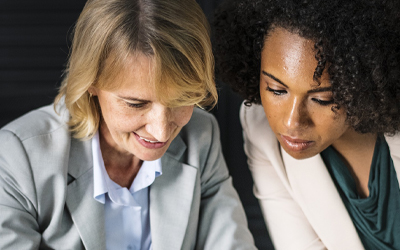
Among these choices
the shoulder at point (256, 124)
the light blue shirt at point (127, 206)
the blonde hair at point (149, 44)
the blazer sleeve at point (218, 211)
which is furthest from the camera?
the shoulder at point (256, 124)

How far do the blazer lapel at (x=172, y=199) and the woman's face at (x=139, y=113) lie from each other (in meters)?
0.17

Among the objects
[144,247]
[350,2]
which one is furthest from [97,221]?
[350,2]

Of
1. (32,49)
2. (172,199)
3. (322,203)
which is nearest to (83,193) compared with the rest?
(172,199)

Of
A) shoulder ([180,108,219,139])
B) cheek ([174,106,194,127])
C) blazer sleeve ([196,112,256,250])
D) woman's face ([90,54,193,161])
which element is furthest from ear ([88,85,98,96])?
blazer sleeve ([196,112,256,250])

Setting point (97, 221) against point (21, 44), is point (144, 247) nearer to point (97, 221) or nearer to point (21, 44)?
point (97, 221)

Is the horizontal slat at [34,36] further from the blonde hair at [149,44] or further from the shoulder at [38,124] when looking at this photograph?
the blonde hair at [149,44]

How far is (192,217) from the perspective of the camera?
1.73m

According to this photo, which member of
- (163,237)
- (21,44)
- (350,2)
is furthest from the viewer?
(21,44)

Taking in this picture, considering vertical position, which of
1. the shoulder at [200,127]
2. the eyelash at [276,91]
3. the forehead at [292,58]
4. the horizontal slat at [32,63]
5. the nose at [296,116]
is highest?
the forehead at [292,58]

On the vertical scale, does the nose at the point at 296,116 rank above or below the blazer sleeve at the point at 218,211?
above

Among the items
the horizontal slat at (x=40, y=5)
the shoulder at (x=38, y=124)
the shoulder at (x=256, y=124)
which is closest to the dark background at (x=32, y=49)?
the horizontal slat at (x=40, y=5)

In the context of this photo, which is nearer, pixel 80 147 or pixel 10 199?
pixel 10 199

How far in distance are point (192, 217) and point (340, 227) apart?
20.0 inches

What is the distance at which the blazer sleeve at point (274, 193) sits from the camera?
6.01 feet
